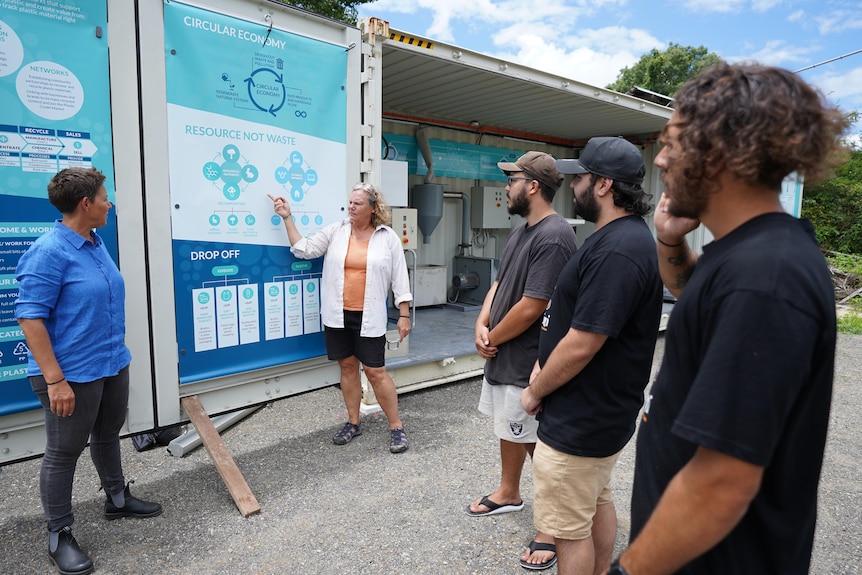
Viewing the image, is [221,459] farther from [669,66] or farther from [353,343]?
[669,66]

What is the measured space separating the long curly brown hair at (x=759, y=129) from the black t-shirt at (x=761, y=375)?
10cm

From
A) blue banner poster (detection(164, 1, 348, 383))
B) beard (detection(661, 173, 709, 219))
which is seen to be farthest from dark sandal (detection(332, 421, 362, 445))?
beard (detection(661, 173, 709, 219))

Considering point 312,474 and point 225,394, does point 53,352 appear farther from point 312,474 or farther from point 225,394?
point 312,474

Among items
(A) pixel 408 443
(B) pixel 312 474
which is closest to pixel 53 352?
(B) pixel 312 474

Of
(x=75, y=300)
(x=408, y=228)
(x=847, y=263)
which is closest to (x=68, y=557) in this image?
(x=75, y=300)

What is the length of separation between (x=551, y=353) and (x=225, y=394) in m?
2.09

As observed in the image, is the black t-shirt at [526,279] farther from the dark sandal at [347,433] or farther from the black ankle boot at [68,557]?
the black ankle boot at [68,557]

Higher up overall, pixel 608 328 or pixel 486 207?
pixel 486 207

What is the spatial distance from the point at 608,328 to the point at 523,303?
76 centimetres

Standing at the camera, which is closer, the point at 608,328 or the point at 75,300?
the point at 608,328

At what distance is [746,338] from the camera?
32.4 inches

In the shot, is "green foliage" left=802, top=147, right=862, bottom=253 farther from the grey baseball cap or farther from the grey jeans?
the grey jeans

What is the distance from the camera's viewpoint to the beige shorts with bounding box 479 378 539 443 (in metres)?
2.55

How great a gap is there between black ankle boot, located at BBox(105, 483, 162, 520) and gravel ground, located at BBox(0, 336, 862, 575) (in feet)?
0.14
